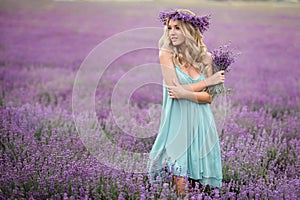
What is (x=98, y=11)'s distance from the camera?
435 inches

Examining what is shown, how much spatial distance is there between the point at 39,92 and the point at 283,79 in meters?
3.96

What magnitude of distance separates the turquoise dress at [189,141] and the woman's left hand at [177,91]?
6 centimetres

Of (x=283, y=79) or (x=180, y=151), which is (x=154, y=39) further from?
(x=180, y=151)

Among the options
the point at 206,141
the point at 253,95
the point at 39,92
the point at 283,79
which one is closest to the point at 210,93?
the point at 206,141

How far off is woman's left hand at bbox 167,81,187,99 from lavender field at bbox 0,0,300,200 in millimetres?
581

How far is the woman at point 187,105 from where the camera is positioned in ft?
9.66

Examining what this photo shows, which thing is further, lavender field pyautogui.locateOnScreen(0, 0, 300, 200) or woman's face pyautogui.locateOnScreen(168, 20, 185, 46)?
lavender field pyautogui.locateOnScreen(0, 0, 300, 200)

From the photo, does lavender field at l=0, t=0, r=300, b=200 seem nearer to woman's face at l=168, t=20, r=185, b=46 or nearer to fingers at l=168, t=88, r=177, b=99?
fingers at l=168, t=88, r=177, b=99

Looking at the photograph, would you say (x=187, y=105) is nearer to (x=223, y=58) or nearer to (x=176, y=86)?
(x=176, y=86)

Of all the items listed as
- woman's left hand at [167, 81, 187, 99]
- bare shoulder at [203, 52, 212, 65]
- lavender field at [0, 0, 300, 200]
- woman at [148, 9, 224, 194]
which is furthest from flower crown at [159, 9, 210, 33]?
lavender field at [0, 0, 300, 200]

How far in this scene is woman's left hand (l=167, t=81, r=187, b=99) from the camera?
9.52 feet

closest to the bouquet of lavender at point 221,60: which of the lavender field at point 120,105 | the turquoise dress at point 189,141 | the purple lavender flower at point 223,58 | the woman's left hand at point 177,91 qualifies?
the purple lavender flower at point 223,58

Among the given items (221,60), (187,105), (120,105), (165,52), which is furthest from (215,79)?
(120,105)

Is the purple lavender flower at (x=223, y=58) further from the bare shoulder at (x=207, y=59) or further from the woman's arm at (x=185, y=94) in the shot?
the woman's arm at (x=185, y=94)
